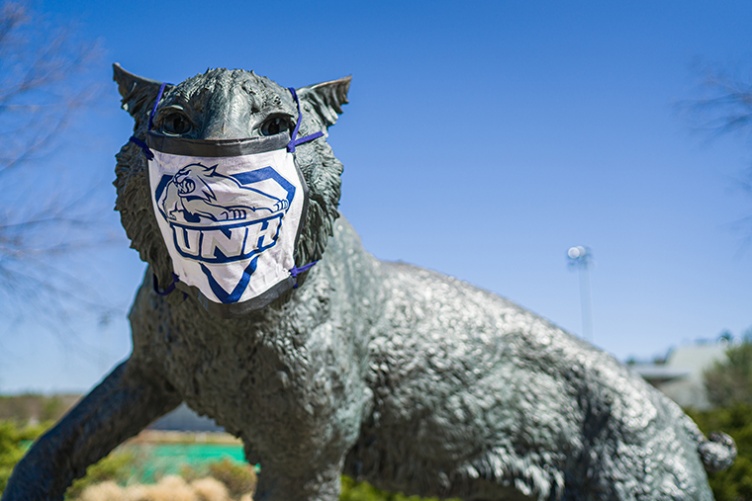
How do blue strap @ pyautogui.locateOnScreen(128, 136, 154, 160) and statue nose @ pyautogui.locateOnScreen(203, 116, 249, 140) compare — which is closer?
statue nose @ pyautogui.locateOnScreen(203, 116, 249, 140)

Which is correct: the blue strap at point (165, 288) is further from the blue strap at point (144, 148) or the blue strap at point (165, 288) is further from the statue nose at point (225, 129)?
the statue nose at point (225, 129)

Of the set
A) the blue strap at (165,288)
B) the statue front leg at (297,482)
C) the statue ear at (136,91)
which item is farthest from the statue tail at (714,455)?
the statue ear at (136,91)

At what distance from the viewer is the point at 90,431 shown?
2.61 metres

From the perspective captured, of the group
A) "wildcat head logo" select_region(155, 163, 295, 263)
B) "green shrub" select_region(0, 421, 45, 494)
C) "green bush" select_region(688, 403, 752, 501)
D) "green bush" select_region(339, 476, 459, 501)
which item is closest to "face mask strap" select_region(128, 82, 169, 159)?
"wildcat head logo" select_region(155, 163, 295, 263)

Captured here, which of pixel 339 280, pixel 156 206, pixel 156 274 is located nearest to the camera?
pixel 156 206

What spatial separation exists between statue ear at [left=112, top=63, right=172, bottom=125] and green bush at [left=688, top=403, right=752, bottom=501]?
278 inches

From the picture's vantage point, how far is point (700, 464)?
302cm

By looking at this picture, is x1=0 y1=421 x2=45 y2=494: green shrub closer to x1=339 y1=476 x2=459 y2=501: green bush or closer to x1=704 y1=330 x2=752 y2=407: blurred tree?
x1=339 y1=476 x2=459 y2=501: green bush

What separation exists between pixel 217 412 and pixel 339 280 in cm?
63

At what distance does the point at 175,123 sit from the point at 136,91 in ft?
1.08

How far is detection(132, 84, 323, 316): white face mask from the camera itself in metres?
1.89

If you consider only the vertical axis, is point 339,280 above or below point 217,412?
above

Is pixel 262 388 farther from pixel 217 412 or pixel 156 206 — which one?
pixel 156 206

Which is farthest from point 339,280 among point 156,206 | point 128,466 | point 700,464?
point 128,466
